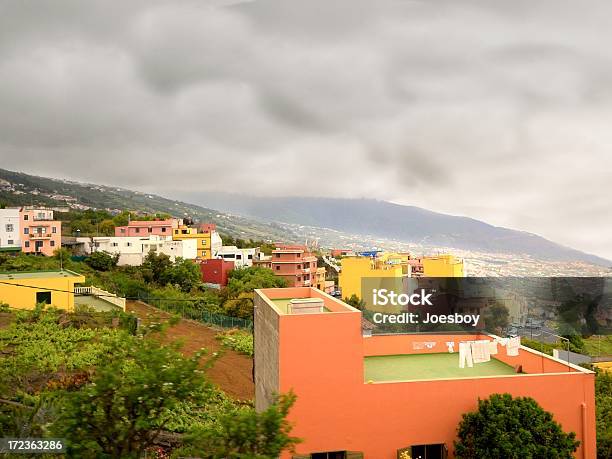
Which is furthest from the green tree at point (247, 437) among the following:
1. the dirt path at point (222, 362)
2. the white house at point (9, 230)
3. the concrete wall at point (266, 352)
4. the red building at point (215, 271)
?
the white house at point (9, 230)

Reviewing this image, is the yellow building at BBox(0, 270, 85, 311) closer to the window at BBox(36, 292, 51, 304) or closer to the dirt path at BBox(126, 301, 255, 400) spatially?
the window at BBox(36, 292, 51, 304)

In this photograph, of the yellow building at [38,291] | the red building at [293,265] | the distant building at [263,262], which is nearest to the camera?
the yellow building at [38,291]

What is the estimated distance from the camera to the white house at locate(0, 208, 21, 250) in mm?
41156

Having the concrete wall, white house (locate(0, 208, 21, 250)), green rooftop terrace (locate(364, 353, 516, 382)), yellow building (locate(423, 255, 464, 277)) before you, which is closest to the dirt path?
the concrete wall

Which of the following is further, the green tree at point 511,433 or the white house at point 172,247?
the white house at point 172,247

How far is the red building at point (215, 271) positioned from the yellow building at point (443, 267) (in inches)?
700

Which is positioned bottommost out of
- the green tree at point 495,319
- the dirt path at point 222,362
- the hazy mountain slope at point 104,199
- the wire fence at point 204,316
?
the dirt path at point 222,362

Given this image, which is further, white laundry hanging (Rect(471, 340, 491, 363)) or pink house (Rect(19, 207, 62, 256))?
pink house (Rect(19, 207, 62, 256))

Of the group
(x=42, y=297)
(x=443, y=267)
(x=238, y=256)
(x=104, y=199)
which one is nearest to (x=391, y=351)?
(x=42, y=297)

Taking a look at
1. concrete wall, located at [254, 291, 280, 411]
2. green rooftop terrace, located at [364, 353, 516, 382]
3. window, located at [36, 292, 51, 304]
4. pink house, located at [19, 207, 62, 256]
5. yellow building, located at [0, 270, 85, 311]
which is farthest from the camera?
pink house, located at [19, 207, 62, 256]

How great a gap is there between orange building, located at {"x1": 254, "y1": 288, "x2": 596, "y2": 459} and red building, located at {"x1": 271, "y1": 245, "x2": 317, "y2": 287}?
34189 mm

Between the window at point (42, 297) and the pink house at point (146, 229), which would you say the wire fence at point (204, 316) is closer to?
the window at point (42, 297)

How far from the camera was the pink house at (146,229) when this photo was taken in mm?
47188

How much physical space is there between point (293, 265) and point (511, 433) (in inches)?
1407
